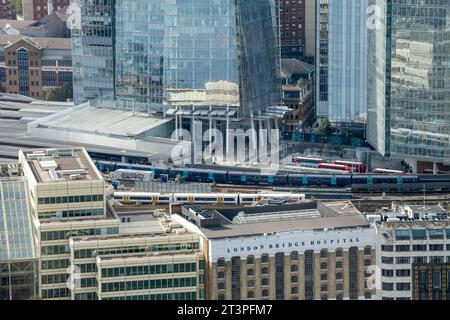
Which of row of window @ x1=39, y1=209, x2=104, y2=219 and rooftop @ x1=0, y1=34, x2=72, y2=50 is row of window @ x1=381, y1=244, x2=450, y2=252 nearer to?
row of window @ x1=39, y1=209, x2=104, y2=219

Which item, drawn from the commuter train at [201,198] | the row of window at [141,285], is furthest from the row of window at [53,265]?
the commuter train at [201,198]

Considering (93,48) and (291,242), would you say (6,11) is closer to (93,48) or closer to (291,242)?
(93,48)

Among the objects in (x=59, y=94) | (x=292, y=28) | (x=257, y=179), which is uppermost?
(x=292, y=28)

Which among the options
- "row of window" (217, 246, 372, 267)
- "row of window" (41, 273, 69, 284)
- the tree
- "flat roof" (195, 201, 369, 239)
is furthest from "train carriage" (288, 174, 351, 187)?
the tree

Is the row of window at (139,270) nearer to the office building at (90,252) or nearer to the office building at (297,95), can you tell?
the office building at (90,252)

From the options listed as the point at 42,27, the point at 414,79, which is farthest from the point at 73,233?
the point at 42,27

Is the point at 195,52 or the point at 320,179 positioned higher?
the point at 195,52

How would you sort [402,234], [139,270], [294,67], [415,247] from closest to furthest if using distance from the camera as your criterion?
[139,270] → [415,247] → [402,234] → [294,67]
